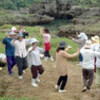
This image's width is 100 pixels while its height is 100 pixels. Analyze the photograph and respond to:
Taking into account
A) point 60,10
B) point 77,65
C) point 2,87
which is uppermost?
point 2,87

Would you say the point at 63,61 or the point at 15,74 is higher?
the point at 63,61

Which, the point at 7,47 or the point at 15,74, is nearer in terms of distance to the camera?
the point at 7,47

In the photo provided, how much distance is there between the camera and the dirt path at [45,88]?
208 inches

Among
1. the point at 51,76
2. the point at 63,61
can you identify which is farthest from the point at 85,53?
the point at 51,76

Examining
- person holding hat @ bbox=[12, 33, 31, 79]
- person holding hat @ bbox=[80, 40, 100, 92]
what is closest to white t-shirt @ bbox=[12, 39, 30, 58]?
person holding hat @ bbox=[12, 33, 31, 79]

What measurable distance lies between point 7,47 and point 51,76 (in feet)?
5.34

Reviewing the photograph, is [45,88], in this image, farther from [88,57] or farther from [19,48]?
[88,57]

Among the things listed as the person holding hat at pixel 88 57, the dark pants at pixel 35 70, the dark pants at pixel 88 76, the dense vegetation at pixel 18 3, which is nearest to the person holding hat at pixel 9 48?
the dark pants at pixel 35 70

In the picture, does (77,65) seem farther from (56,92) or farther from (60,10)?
(60,10)

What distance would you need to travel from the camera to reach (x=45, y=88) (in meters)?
5.93

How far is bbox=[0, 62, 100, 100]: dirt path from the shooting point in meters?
5.28

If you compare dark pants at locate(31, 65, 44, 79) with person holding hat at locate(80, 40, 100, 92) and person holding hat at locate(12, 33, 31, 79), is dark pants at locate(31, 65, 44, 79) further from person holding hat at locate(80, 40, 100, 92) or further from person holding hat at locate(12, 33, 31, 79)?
person holding hat at locate(80, 40, 100, 92)

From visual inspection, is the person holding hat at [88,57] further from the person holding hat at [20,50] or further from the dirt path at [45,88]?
the person holding hat at [20,50]

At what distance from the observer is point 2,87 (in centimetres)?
599
